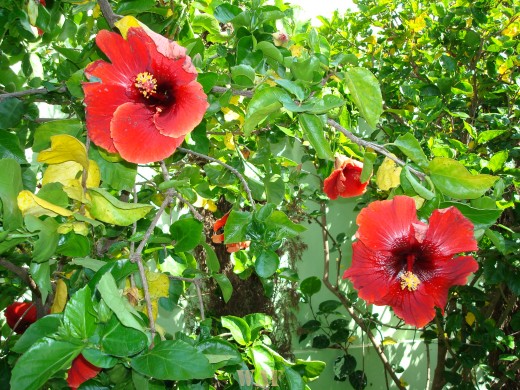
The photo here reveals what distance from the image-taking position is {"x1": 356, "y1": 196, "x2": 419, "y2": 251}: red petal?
716 mm

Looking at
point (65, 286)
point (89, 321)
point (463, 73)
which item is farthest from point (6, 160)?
point (463, 73)

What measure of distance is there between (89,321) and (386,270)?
43cm

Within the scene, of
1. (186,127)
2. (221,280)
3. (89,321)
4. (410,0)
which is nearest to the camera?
(89,321)

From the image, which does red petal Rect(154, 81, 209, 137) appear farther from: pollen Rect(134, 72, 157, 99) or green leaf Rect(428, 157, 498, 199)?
green leaf Rect(428, 157, 498, 199)

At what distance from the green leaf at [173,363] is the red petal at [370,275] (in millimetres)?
312

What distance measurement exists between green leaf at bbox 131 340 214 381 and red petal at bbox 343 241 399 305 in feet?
1.02

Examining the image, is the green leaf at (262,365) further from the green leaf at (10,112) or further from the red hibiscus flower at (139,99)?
the green leaf at (10,112)

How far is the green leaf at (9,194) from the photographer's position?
2.02 ft

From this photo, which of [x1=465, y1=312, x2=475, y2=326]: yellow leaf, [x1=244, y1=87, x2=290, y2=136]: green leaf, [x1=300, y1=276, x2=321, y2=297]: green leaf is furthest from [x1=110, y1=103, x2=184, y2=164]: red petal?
[x1=465, y1=312, x2=475, y2=326]: yellow leaf

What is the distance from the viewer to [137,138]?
730 millimetres

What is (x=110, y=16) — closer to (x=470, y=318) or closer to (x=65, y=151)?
(x=65, y=151)

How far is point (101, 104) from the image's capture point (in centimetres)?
74

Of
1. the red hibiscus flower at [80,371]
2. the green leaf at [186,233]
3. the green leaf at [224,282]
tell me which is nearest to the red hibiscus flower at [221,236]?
the green leaf at [224,282]

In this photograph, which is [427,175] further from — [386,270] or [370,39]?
[370,39]
